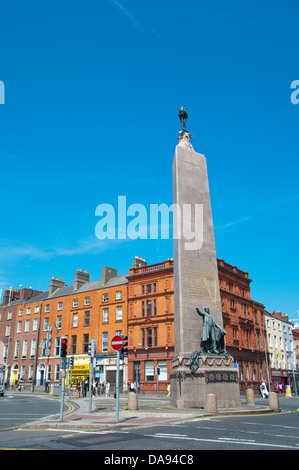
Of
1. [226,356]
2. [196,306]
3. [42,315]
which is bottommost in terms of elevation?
[226,356]

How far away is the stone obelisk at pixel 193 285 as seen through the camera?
19.8 meters

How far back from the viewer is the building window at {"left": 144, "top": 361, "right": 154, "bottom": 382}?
45.8m

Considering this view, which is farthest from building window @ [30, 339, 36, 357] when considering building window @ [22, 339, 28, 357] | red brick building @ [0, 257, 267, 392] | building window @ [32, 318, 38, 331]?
building window @ [32, 318, 38, 331]

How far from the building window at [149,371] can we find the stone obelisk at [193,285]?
25252 mm

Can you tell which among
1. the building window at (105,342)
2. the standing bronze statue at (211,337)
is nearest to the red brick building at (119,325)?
the building window at (105,342)

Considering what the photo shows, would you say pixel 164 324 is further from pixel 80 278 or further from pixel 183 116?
pixel 183 116

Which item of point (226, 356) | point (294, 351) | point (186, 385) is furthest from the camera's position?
point (294, 351)

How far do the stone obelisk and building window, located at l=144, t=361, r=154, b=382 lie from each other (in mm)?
25252

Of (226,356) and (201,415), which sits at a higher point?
(226,356)

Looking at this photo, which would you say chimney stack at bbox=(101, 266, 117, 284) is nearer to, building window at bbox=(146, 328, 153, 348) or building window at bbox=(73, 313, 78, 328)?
building window at bbox=(73, 313, 78, 328)
